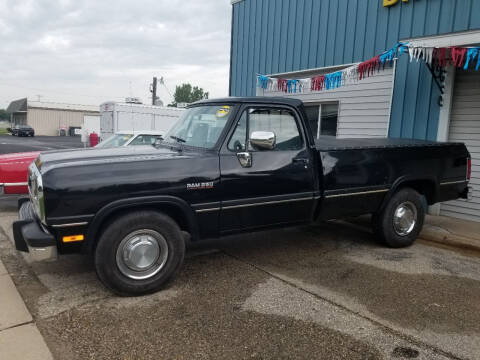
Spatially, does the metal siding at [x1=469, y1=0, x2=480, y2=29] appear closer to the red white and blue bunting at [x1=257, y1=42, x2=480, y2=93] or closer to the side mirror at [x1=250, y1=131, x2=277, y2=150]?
the red white and blue bunting at [x1=257, y1=42, x2=480, y2=93]

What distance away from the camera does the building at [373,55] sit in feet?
22.4

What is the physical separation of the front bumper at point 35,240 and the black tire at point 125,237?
1.27ft

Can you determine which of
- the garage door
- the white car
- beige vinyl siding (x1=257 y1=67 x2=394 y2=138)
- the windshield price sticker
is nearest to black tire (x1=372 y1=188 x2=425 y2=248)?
the garage door

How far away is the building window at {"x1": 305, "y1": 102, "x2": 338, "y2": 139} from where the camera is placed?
921 centimetres

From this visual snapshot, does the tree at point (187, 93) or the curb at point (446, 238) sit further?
the tree at point (187, 93)

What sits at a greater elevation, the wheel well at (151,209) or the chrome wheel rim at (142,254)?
the wheel well at (151,209)

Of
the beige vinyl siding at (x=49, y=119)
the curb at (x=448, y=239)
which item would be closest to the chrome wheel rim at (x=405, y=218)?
the curb at (x=448, y=239)

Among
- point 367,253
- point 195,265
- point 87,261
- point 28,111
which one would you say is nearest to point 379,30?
point 367,253

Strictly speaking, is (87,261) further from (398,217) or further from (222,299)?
(398,217)

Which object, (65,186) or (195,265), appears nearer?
(65,186)

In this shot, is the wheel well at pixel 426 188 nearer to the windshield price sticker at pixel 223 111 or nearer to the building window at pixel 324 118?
the windshield price sticker at pixel 223 111

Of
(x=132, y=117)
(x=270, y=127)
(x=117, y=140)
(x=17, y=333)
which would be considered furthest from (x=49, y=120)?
(x=17, y=333)

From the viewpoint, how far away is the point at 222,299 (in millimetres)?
3785

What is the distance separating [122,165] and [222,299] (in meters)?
1.59
